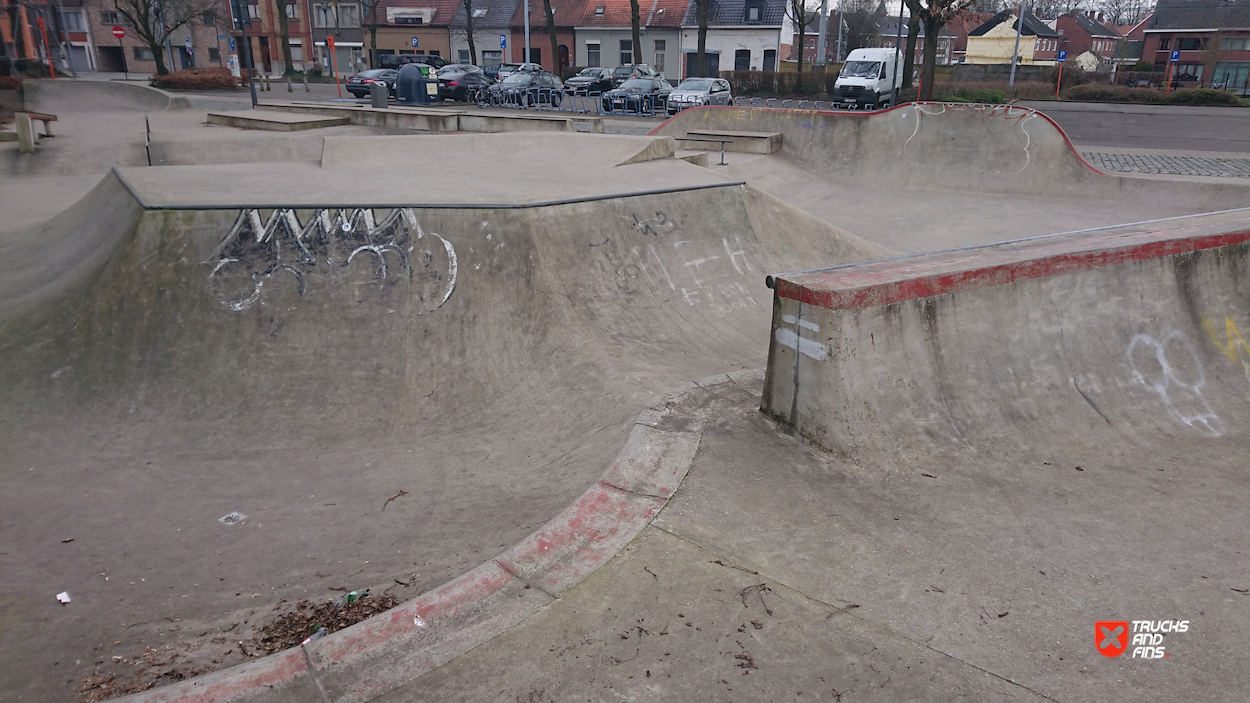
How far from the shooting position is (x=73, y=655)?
3436 mm

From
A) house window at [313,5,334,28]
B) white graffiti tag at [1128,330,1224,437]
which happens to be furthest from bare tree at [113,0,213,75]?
white graffiti tag at [1128,330,1224,437]

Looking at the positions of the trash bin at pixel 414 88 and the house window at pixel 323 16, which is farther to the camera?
the house window at pixel 323 16

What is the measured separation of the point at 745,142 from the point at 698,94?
9390 mm

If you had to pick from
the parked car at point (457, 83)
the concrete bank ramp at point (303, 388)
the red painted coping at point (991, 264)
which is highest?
the parked car at point (457, 83)

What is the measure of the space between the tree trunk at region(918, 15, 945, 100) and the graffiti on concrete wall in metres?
25.4

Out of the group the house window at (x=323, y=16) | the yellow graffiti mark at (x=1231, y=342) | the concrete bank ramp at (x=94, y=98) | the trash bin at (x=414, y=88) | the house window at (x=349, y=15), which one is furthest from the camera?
the house window at (x=323, y=16)

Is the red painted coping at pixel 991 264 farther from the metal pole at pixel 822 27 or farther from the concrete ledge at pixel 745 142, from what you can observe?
the metal pole at pixel 822 27

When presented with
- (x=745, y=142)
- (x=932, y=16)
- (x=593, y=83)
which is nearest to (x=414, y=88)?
(x=593, y=83)

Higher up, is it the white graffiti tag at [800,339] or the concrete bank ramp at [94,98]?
the concrete bank ramp at [94,98]

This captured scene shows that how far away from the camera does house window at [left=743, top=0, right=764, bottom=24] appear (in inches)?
2003

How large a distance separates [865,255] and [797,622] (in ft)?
27.1

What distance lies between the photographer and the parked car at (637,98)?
25844 mm

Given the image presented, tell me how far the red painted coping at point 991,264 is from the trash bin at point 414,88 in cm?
2298

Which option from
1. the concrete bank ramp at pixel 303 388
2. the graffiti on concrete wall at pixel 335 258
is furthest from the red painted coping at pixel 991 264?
the graffiti on concrete wall at pixel 335 258
